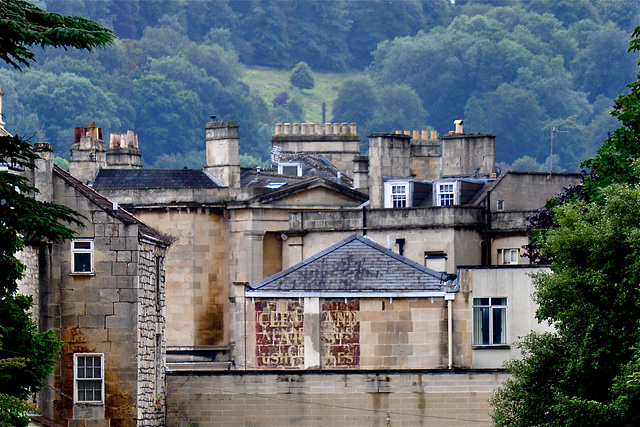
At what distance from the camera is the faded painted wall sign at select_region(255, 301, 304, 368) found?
2402 inches

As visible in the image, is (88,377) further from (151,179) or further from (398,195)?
(151,179)

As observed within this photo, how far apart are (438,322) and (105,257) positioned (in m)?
12.8

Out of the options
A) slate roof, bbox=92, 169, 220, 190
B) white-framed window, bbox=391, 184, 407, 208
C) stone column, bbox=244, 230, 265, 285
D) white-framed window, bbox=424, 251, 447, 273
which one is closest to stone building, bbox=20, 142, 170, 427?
white-framed window, bbox=424, 251, 447, 273

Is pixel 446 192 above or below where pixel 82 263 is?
above

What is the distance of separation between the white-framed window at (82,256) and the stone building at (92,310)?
0.08 feet

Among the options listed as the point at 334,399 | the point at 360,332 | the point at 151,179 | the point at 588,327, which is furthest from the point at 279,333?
the point at 151,179

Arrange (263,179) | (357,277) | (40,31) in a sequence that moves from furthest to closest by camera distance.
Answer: (263,179) < (357,277) < (40,31)

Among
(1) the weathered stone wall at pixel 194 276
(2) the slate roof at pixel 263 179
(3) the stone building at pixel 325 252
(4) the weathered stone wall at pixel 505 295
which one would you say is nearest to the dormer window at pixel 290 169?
(3) the stone building at pixel 325 252

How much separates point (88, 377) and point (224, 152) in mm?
36117

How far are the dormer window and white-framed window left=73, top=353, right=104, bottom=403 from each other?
1780 inches

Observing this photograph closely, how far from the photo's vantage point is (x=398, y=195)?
80062mm

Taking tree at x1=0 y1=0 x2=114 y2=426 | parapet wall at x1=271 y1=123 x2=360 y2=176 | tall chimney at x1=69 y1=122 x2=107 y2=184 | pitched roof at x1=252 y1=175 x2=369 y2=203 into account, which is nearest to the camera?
tree at x1=0 y1=0 x2=114 y2=426

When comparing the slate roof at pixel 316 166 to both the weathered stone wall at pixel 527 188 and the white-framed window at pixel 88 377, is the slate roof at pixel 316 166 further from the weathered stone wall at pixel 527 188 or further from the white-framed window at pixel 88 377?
the white-framed window at pixel 88 377

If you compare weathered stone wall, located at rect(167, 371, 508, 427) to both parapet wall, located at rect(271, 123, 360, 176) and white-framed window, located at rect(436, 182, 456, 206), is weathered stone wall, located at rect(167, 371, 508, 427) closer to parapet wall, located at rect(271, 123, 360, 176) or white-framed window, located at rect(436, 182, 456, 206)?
white-framed window, located at rect(436, 182, 456, 206)
